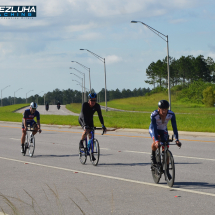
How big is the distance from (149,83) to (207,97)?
228 ft

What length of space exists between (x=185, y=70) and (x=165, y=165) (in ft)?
419

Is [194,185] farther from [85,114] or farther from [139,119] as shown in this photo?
[139,119]

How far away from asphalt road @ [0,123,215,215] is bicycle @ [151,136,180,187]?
19cm

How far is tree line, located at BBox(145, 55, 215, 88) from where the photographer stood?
5044 inches

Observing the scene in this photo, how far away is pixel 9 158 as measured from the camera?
41.1 feet

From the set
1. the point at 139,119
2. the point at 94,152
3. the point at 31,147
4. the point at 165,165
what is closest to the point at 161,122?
the point at 165,165

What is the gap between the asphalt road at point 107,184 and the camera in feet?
20.2

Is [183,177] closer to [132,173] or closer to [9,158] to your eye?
[132,173]

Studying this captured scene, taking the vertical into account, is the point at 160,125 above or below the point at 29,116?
below

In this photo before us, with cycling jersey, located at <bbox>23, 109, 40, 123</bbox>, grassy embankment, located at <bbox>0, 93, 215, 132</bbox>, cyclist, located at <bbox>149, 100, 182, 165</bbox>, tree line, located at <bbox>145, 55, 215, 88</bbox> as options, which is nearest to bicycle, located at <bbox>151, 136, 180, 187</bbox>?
cyclist, located at <bbox>149, 100, 182, 165</bbox>

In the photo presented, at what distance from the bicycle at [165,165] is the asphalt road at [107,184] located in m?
0.19

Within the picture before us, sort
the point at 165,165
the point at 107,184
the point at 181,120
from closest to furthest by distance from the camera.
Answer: the point at 165,165 < the point at 107,184 < the point at 181,120

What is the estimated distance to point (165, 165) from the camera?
7.49 meters

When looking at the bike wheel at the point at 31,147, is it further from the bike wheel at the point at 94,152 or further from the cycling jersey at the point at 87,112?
the cycling jersey at the point at 87,112
